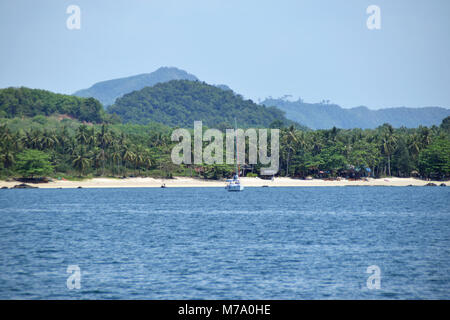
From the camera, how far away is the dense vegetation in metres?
150

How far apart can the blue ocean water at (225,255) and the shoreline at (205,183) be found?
76.8 meters

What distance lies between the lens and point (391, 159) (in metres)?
162

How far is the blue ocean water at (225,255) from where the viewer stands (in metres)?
28.7

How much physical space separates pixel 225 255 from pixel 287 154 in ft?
405

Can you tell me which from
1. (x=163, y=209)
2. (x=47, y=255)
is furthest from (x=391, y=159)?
(x=47, y=255)

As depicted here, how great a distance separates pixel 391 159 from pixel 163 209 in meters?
101

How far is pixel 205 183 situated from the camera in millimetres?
155500

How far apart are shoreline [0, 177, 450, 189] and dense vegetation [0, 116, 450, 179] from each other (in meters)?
2.65
